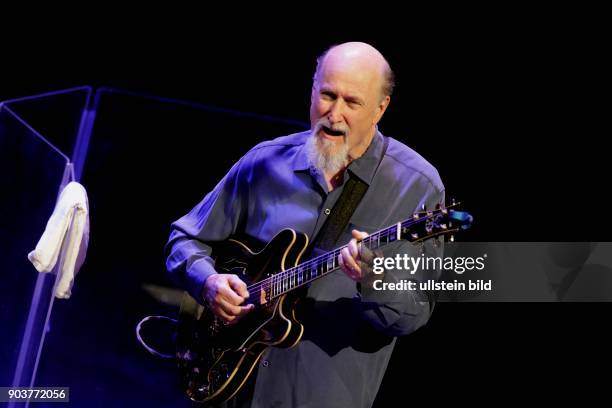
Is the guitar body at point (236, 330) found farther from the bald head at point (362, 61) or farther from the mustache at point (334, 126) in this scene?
the bald head at point (362, 61)

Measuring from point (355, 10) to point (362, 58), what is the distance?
5.51 feet

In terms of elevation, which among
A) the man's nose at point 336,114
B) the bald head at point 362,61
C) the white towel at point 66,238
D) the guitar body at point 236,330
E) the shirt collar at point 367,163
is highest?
the white towel at point 66,238

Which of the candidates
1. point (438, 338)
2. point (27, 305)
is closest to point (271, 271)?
point (438, 338)

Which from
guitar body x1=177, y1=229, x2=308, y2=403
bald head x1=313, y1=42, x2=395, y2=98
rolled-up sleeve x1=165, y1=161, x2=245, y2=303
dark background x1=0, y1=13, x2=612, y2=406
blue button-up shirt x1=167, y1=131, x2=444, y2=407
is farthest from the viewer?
dark background x1=0, y1=13, x2=612, y2=406

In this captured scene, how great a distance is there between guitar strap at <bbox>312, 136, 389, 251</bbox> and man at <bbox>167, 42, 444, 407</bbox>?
22mm

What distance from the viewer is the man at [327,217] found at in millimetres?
2441

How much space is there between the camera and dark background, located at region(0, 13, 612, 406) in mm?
3723

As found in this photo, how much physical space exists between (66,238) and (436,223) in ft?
9.04

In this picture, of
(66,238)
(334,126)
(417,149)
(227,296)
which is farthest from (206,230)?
(66,238)

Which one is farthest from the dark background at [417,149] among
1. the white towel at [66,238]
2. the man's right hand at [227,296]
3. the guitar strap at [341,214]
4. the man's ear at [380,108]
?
the man's right hand at [227,296]

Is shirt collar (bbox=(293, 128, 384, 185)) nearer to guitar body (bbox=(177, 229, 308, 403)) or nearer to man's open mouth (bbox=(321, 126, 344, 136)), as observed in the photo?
man's open mouth (bbox=(321, 126, 344, 136))

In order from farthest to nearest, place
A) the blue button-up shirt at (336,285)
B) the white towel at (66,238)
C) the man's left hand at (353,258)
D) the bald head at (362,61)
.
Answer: the white towel at (66,238)
the bald head at (362,61)
the blue button-up shirt at (336,285)
the man's left hand at (353,258)

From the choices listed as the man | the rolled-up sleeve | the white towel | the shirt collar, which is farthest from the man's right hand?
the white towel

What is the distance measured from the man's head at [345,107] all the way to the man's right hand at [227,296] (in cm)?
49
